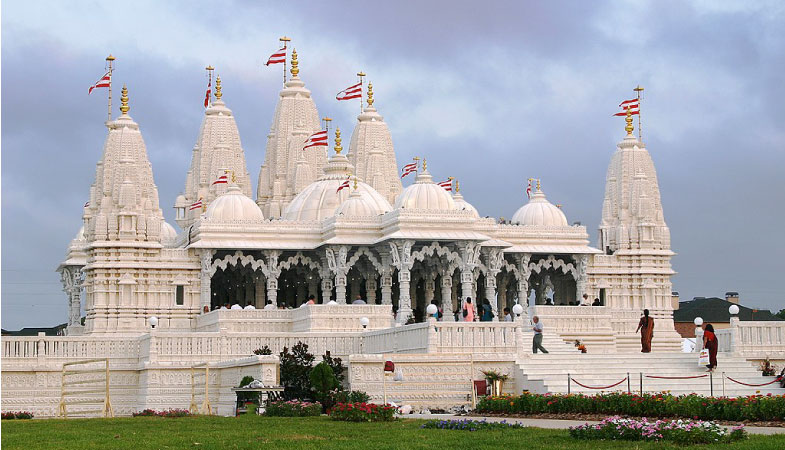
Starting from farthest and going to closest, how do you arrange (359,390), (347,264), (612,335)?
(347,264), (612,335), (359,390)

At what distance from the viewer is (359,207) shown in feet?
179

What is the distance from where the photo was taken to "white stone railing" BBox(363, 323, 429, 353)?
3884 cm

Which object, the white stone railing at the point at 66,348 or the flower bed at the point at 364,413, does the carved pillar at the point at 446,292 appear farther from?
the flower bed at the point at 364,413

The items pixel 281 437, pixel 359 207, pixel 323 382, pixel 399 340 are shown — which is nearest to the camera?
pixel 281 437

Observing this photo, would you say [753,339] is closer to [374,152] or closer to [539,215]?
[539,215]

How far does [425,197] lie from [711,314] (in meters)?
33.9

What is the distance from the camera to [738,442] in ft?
73.4

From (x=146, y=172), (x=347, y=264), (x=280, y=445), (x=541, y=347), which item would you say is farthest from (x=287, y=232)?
(x=280, y=445)

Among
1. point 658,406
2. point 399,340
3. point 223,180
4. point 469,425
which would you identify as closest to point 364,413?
point 469,425

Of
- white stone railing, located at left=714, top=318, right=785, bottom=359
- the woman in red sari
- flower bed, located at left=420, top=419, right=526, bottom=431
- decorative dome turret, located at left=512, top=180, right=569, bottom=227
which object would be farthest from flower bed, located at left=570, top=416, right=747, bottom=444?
decorative dome turret, located at left=512, top=180, right=569, bottom=227

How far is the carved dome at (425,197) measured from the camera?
53.1 m

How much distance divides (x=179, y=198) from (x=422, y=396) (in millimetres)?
36419

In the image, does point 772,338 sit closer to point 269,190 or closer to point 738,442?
point 738,442

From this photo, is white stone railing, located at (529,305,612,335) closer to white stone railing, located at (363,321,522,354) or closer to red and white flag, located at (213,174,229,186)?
white stone railing, located at (363,321,522,354)
